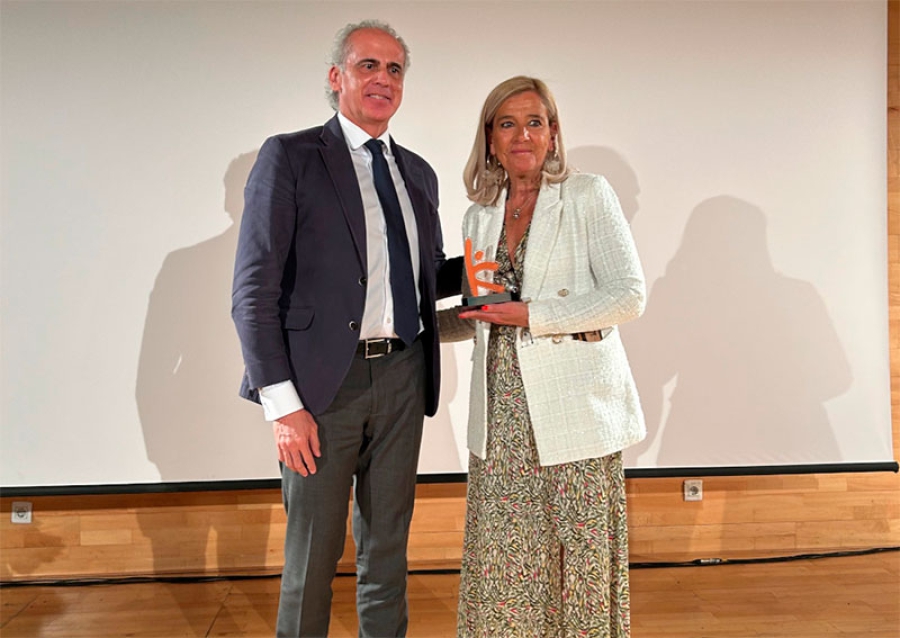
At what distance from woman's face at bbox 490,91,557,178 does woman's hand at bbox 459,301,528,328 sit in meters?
0.37

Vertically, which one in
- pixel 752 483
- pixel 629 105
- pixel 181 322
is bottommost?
pixel 752 483

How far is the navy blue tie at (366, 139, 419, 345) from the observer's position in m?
1.83

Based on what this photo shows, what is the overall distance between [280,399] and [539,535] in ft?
2.35

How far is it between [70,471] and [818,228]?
312cm

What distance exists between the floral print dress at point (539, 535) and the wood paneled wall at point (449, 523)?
123cm

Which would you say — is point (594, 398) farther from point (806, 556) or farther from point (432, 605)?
point (806, 556)

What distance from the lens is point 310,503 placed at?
1779 millimetres

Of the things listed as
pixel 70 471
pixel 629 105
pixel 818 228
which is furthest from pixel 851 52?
pixel 70 471

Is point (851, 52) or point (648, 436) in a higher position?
point (851, 52)

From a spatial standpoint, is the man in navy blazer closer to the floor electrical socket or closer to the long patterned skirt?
the long patterned skirt

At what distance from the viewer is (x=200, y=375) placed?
112 inches

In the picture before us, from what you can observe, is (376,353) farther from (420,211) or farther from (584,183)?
(584,183)

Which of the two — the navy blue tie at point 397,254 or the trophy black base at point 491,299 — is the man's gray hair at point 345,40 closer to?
the navy blue tie at point 397,254

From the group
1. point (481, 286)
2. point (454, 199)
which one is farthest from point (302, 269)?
point (454, 199)
